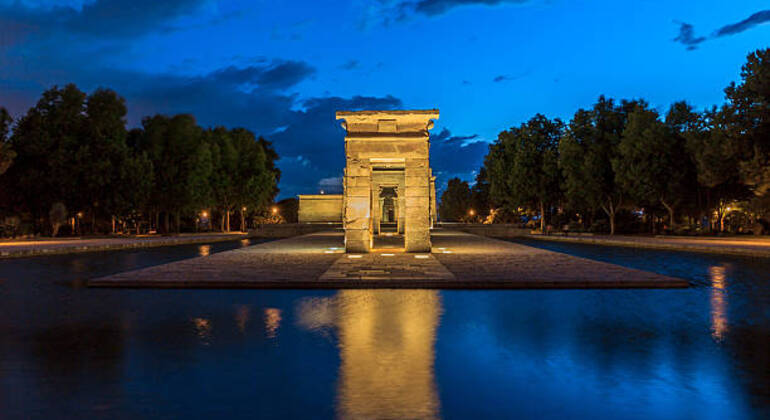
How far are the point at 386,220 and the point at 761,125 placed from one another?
6549 cm

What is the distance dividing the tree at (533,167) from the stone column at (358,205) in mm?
32046

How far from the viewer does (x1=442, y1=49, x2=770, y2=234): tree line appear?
35562mm

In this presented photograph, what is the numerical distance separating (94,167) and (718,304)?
42.3m

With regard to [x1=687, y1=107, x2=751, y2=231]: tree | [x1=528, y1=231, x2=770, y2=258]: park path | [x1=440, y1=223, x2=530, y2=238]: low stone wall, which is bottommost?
[x1=528, y1=231, x2=770, y2=258]: park path

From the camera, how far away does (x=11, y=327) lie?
9102 mm

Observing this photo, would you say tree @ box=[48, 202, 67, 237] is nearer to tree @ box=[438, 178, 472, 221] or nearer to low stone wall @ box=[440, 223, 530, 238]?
low stone wall @ box=[440, 223, 530, 238]

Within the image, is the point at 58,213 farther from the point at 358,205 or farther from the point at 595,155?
the point at 595,155

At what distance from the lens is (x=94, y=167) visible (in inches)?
1716

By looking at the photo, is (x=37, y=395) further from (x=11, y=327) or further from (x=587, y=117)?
(x=587, y=117)

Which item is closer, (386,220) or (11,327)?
(11,327)

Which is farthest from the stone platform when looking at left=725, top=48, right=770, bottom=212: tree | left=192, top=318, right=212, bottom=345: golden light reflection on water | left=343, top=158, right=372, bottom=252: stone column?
left=725, top=48, right=770, bottom=212: tree

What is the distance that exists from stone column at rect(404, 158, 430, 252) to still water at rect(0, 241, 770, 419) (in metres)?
11.8

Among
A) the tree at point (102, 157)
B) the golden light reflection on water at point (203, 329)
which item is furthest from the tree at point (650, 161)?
the golden light reflection on water at point (203, 329)

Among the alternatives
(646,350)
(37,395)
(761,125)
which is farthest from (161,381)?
(761,125)
